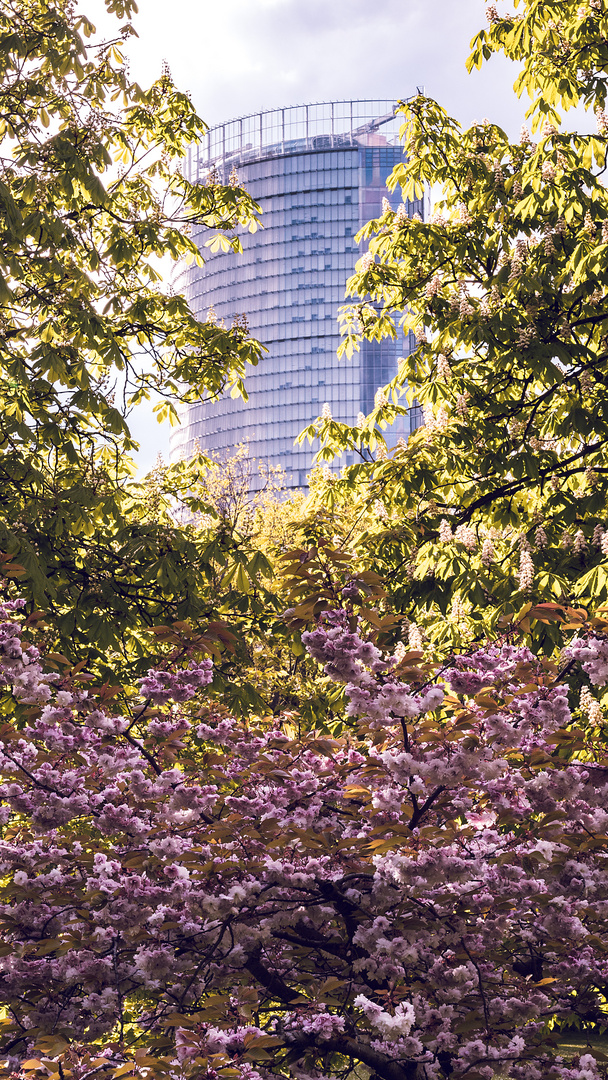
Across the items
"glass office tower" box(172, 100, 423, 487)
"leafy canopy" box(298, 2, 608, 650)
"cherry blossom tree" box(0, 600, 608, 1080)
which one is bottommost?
"cherry blossom tree" box(0, 600, 608, 1080)

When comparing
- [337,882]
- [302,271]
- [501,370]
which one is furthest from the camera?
[302,271]

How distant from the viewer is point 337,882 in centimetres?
328

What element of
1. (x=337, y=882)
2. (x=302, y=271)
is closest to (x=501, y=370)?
(x=337, y=882)

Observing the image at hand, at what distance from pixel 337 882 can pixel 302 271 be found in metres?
121

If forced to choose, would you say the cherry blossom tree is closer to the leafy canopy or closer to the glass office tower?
the leafy canopy

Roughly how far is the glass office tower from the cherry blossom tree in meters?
110

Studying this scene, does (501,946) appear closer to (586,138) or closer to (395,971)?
(395,971)

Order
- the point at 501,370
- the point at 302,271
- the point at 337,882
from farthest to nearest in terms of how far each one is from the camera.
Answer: the point at 302,271, the point at 501,370, the point at 337,882

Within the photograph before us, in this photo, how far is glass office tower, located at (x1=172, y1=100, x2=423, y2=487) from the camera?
11494cm

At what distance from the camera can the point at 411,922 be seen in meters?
3.11

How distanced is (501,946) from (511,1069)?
59 centimetres

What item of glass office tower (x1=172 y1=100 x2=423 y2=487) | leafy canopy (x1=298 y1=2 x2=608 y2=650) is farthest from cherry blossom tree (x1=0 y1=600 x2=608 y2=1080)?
glass office tower (x1=172 y1=100 x2=423 y2=487)

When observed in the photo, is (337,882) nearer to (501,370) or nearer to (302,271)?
(501,370)

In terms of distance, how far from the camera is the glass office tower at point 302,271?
377 feet
